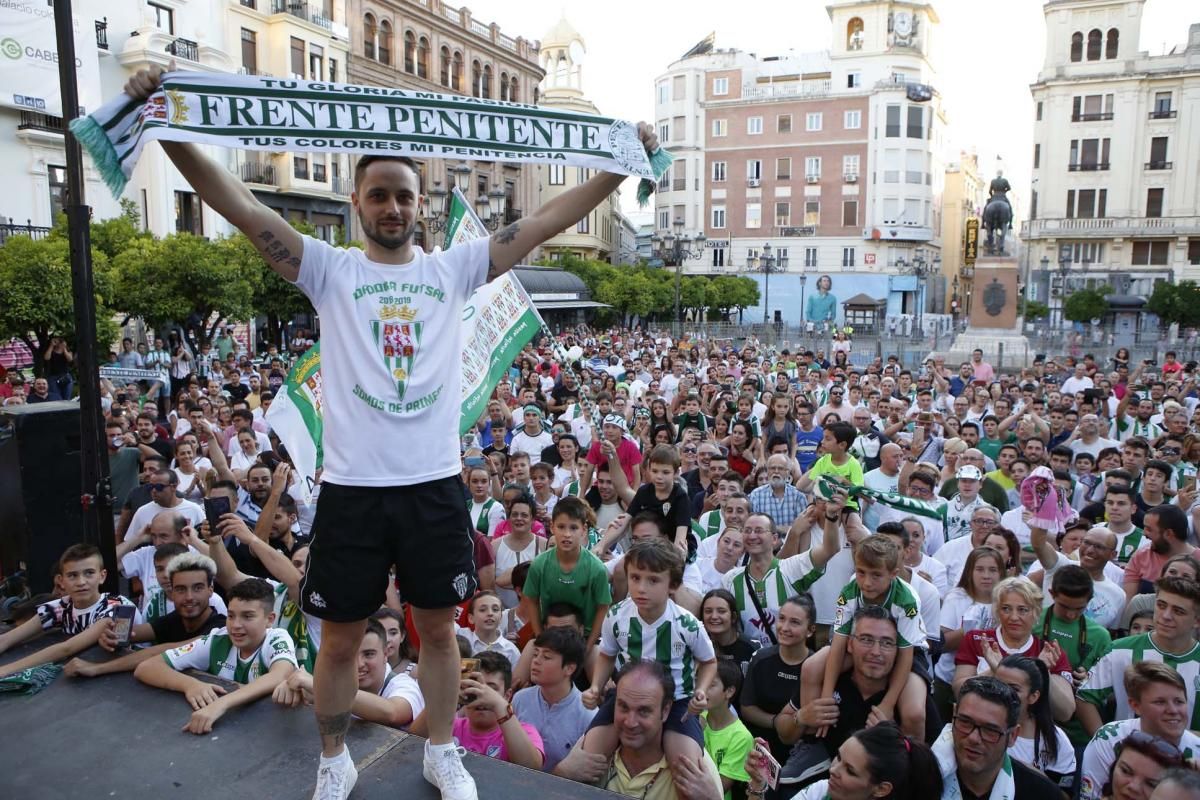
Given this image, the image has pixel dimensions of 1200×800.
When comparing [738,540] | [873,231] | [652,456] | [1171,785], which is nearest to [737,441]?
[652,456]

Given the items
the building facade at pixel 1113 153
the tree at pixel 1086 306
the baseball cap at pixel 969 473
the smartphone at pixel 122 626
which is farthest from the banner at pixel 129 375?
the building facade at pixel 1113 153

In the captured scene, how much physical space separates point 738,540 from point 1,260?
1524cm

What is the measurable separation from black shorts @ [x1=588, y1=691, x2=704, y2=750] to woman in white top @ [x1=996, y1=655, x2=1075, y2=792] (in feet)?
4.95

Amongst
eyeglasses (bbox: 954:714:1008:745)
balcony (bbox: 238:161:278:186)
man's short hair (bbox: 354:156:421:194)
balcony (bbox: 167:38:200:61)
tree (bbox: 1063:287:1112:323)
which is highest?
balcony (bbox: 167:38:200:61)

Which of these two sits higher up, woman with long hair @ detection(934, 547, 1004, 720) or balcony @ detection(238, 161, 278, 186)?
balcony @ detection(238, 161, 278, 186)

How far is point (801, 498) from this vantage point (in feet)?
24.9

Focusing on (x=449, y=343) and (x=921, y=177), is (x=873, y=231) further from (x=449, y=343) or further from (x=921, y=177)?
(x=449, y=343)

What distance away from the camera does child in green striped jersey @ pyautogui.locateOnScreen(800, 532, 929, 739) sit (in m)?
4.00

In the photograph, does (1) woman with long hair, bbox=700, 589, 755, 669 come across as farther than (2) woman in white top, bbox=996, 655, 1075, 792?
Yes

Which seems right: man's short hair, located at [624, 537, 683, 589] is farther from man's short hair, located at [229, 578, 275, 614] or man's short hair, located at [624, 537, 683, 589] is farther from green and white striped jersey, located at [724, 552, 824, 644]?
man's short hair, located at [229, 578, 275, 614]

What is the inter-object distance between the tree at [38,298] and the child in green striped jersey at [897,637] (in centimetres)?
1386

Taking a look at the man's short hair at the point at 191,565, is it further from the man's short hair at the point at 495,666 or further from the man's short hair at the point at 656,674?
the man's short hair at the point at 656,674

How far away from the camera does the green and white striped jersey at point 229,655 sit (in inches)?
161

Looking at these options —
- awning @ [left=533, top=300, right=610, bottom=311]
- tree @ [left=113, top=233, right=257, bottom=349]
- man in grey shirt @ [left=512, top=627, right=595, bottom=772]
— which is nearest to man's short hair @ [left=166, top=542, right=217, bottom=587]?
man in grey shirt @ [left=512, top=627, right=595, bottom=772]
